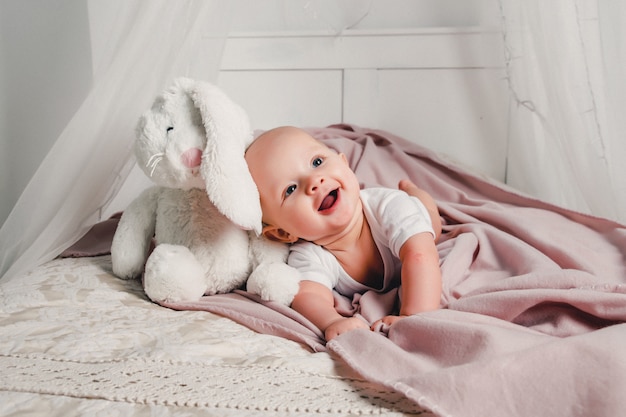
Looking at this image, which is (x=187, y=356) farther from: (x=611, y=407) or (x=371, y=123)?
(x=371, y=123)

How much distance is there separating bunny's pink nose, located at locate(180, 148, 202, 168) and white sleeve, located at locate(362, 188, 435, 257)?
0.38 m

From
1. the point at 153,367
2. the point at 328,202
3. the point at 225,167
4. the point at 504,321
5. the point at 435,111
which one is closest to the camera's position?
the point at 153,367


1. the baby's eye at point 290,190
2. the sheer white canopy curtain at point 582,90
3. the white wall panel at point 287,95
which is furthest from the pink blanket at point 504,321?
the white wall panel at point 287,95

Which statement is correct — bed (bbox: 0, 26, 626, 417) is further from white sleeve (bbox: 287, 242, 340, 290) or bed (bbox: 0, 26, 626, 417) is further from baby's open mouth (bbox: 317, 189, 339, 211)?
baby's open mouth (bbox: 317, 189, 339, 211)

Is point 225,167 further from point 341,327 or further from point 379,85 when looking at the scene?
point 379,85

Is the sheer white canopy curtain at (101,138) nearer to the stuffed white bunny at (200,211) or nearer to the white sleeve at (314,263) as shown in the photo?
the stuffed white bunny at (200,211)

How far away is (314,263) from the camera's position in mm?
1296

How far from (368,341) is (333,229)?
35 cm

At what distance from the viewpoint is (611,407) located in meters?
0.74

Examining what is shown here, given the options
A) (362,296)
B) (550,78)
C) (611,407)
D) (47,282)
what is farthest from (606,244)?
(47,282)

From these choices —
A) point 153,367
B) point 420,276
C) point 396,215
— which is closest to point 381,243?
point 396,215

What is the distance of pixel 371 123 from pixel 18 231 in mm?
1157

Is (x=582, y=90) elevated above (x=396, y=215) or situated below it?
above

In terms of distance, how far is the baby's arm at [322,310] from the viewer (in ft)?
3.43
